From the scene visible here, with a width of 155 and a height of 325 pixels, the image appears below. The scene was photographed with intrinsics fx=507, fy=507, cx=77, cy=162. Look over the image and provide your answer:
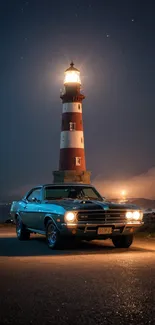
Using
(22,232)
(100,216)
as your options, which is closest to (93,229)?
(100,216)

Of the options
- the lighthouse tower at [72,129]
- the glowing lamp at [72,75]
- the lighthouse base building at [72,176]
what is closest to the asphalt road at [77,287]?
the lighthouse tower at [72,129]

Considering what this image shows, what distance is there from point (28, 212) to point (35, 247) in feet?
5.30

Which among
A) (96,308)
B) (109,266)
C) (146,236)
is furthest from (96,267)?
(146,236)

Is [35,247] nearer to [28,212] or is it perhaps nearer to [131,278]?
[28,212]

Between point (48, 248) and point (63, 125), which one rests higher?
point (63, 125)

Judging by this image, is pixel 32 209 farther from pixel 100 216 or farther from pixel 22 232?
pixel 100 216

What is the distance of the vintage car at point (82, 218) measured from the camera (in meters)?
11.3

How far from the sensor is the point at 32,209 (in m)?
13.4

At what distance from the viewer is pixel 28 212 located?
13.8 meters

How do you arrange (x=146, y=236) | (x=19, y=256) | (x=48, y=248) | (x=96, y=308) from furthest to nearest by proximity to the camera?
1. (x=146, y=236)
2. (x=48, y=248)
3. (x=19, y=256)
4. (x=96, y=308)

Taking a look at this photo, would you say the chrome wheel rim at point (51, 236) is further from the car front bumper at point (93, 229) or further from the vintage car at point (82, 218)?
the car front bumper at point (93, 229)

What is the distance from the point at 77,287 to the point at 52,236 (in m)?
5.24

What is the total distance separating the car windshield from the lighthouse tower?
38.7 metres

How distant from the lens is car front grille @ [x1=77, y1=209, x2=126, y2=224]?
11.3 meters
